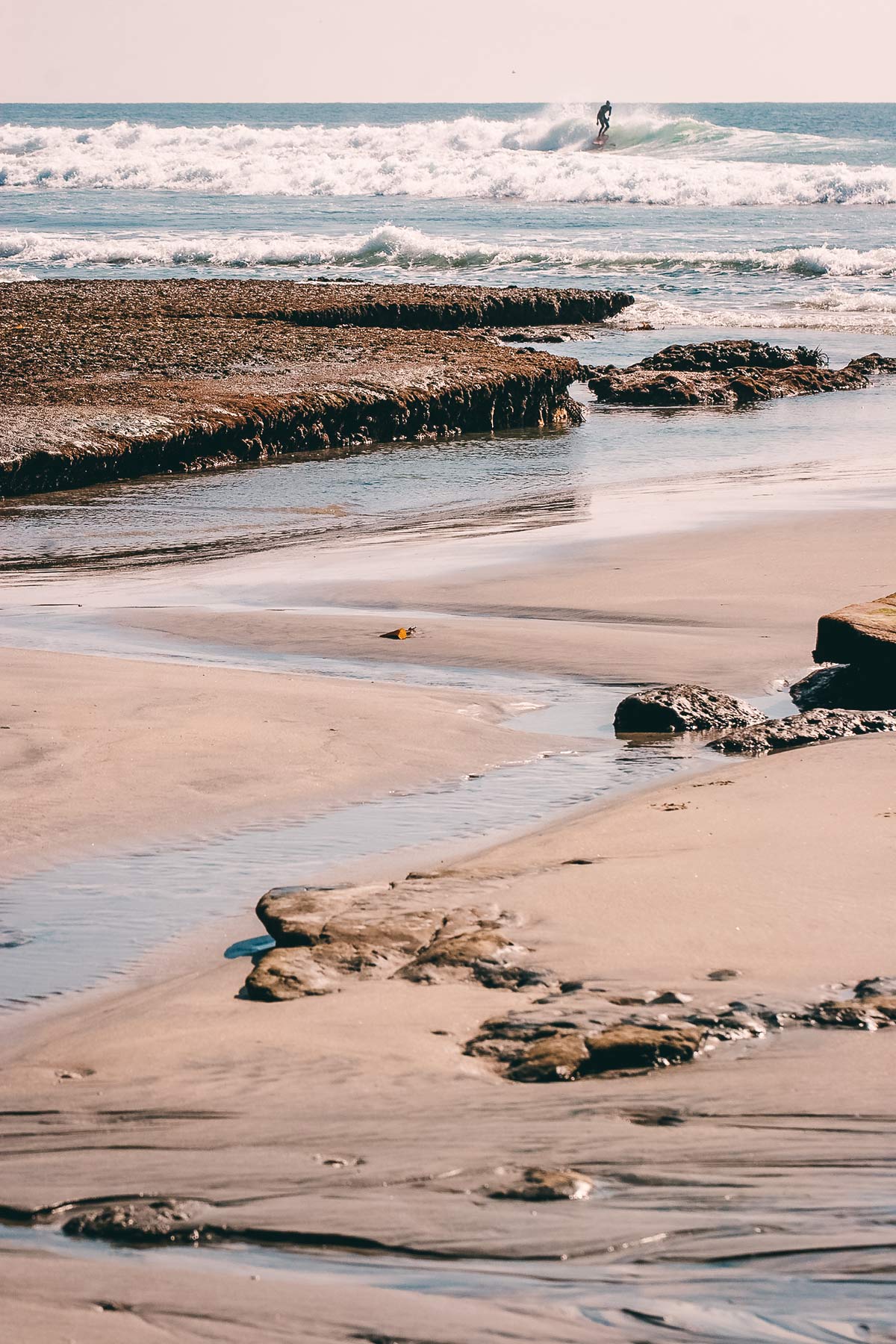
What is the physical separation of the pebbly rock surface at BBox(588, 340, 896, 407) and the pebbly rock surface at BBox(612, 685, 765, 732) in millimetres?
11518

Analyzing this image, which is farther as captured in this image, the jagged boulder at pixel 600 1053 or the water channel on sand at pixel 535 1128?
the jagged boulder at pixel 600 1053

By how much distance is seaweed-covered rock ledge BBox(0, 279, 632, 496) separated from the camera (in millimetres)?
12430

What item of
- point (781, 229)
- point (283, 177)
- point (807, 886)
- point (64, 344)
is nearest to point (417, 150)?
point (283, 177)

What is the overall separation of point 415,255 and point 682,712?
28.7 m

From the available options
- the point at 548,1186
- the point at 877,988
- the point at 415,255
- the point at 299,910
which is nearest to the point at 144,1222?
the point at 548,1186

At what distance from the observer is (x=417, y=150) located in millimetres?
66875

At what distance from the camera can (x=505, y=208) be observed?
47.1 m

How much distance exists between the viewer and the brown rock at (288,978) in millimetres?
3316

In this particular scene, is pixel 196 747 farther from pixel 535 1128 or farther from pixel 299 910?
pixel 535 1128

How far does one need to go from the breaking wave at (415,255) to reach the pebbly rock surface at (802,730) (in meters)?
25.4

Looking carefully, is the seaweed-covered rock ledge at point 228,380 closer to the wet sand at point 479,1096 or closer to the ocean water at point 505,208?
the wet sand at point 479,1096

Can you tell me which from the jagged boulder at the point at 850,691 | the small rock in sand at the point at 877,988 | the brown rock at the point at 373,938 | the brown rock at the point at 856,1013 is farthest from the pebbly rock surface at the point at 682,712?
the brown rock at the point at 856,1013

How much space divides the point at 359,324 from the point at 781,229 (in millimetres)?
20407

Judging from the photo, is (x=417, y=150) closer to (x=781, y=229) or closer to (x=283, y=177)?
(x=283, y=177)
